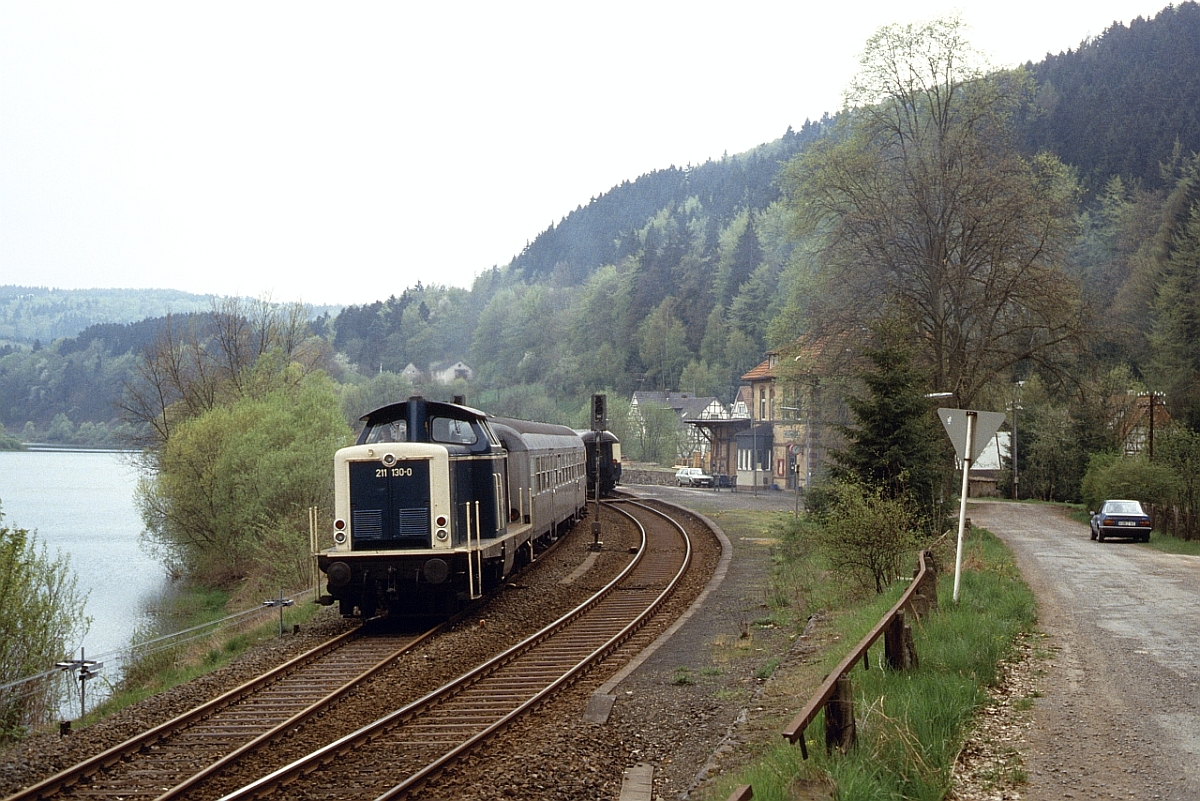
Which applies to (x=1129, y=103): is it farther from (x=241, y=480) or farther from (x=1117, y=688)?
(x=1117, y=688)

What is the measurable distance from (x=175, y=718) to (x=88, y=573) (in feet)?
114

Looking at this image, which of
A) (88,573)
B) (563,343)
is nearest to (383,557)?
(88,573)

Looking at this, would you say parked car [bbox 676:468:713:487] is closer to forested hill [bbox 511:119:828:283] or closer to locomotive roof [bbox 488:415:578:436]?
locomotive roof [bbox 488:415:578:436]

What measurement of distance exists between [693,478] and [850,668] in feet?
193

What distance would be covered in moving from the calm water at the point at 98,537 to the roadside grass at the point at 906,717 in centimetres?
982

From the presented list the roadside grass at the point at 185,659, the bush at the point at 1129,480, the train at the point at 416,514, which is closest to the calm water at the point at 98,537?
the roadside grass at the point at 185,659

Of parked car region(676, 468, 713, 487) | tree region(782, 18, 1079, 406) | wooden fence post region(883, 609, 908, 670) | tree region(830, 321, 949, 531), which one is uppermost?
tree region(782, 18, 1079, 406)

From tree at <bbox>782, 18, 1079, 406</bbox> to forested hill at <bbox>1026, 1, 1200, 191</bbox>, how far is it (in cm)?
6960

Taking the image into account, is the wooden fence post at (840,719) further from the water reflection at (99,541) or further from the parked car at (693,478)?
the parked car at (693,478)

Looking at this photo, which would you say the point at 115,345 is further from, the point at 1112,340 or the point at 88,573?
the point at 1112,340

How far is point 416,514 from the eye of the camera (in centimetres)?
1653

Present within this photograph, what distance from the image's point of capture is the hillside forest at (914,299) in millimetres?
30625

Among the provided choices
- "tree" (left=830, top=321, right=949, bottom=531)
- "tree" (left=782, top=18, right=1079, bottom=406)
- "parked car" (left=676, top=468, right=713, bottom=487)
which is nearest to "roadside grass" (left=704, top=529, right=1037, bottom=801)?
"tree" (left=830, top=321, right=949, bottom=531)

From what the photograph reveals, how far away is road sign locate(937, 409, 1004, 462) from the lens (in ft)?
44.7
